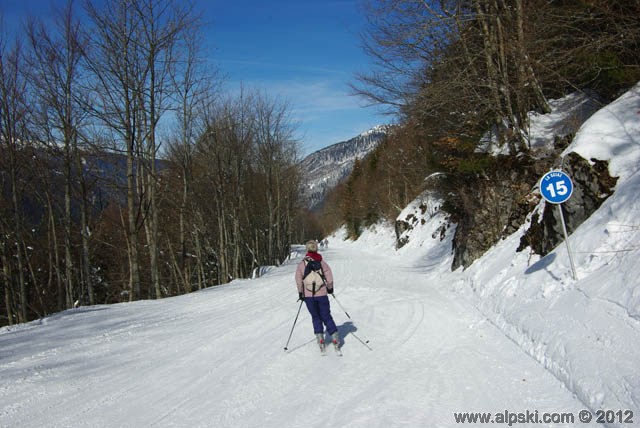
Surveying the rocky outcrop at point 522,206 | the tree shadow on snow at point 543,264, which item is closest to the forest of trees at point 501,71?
the rocky outcrop at point 522,206

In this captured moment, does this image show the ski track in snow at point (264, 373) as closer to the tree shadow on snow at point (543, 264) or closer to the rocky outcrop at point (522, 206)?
the tree shadow on snow at point (543, 264)

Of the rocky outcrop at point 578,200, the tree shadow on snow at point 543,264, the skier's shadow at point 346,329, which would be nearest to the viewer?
the skier's shadow at point 346,329

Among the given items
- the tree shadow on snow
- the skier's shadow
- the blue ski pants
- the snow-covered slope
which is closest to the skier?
the blue ski pants

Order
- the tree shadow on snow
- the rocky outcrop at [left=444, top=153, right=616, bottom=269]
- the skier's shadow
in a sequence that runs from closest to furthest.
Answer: the skier's shadow → the tree shadow on snow → the rocky outcrop at [left=444, top=153, right=616, bottom=269]

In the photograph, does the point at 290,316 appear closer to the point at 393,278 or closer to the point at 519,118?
the point at 393,278

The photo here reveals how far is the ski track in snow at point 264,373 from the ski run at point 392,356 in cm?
3

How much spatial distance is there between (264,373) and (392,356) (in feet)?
6.48

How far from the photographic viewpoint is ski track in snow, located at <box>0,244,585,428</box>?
14.4 feet

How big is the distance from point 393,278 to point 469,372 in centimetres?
1136

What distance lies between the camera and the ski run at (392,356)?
435 centimetres

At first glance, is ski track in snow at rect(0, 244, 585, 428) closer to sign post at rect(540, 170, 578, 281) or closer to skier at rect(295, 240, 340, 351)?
skier at rect(295, 240, 340, 351)

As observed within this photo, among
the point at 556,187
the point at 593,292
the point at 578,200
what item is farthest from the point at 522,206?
the point at 593,292

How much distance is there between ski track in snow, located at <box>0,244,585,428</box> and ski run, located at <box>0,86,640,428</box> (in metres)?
0.03

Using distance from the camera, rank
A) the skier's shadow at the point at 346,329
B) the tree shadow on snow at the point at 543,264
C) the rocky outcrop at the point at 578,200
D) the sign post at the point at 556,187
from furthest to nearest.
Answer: the rocky outcrop at the point at 578,200, the tree shadow on snow at the point at 543,264, the skier's shadow at the point at 346,329, the sign post at the point at 556,187
